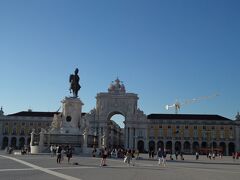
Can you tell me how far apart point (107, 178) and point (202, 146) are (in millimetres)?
98651

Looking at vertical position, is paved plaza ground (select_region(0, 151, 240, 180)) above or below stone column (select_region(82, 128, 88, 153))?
below

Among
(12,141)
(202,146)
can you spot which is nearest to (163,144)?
(202,146)

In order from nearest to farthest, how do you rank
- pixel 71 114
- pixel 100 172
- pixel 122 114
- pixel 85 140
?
1. pixel 100 172
2. pixel 85 140
3. pixel 71 114
4. pixel 122 114

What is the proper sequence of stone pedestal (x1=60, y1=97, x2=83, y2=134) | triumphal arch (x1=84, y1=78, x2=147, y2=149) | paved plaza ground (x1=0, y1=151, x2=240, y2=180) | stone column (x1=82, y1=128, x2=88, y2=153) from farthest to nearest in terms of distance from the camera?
triumphal arch (x1=84, y1=78, x2=147, y2=149) → stone pedestal (x1=60, y1=97, x2=83, y2=134) → stone column (x1=82, y1=128, x2=88, y2=153) → paved plaza ground (x1=0, y1=151, x2=240, y2=180)

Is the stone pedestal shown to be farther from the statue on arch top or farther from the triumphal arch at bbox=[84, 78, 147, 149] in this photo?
the triumphal arch at bbox=[84, 78, 147, 149]

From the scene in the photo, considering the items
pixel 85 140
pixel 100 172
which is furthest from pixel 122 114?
pixel 100 172

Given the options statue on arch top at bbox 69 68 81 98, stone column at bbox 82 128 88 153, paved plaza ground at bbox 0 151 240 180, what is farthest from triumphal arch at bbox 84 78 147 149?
paved plaza ground at bbox 0 151 240 180

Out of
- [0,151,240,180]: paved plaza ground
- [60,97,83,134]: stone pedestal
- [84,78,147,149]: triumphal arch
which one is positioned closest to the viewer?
[0,151,240,180]: paved plaza ground

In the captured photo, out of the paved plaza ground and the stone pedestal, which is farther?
the stone pedestal

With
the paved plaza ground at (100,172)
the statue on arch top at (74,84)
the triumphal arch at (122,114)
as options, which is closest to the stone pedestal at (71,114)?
the statue on arch top at (74,84)

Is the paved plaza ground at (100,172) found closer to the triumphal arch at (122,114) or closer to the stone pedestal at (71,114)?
the stone pedestal at (71,114)

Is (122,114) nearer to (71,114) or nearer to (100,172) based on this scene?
(71,114)

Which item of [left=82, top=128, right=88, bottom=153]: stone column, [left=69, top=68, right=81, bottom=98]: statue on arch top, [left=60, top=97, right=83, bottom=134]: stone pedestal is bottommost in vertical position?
[left=82, top=128, right=88, bottom=153]: stone column

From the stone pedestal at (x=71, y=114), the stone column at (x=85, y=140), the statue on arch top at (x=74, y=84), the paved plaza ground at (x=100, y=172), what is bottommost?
the paved plaza ground at (x=100, y=172)
